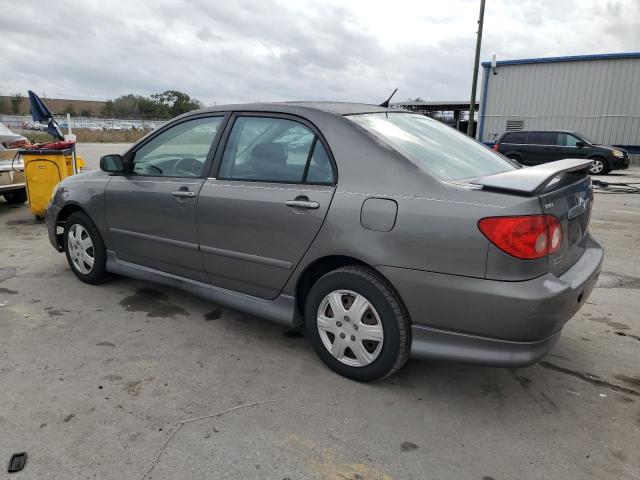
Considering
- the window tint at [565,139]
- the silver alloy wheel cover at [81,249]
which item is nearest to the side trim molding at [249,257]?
the silver alloy wheel cover at [81,249]

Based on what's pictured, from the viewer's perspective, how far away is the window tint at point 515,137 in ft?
55.9

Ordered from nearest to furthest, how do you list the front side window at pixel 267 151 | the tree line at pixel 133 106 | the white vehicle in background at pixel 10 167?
1. the front side window at pixel 267 151
2. the white vehicle in background at pixel 10 167
3. the tree line at pixel 133 106

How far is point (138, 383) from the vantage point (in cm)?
292

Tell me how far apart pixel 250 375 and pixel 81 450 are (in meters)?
0.99

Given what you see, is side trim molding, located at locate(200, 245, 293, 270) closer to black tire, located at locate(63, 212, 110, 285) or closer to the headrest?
the headrest

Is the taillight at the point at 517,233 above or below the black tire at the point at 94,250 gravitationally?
above

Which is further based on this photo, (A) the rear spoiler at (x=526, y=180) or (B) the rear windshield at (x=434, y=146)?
(B) the rear windshield at (x=434, y=146)

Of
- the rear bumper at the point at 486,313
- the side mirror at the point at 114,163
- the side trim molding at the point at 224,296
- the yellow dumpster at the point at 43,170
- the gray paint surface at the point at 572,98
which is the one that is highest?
the gray paint surface at the point at 572,98

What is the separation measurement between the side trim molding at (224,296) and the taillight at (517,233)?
51.8 inches

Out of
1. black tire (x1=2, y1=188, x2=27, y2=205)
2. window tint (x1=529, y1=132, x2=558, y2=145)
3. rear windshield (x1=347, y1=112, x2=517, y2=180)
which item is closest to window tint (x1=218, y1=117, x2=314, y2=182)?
rear windshield (x1=347, y1=112, x2=517, y2=180)

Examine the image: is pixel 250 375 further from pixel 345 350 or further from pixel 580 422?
pixel 580 422

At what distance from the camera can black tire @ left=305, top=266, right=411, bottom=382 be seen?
8.80ft

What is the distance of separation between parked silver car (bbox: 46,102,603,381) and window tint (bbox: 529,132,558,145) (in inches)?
578

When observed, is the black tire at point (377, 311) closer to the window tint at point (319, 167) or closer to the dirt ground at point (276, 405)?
the dirt ground at point (276, 405)
